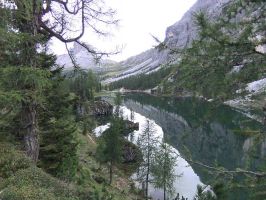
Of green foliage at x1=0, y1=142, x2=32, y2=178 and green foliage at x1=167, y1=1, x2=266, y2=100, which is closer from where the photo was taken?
green foliage at x1=167, y1=1, x2=266, y2=100

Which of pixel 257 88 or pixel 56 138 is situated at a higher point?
pixel 257 88

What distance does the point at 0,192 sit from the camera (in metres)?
10.9

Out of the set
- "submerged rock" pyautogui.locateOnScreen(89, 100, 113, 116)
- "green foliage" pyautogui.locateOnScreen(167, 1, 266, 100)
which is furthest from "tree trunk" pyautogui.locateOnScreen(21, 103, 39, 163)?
"submerged rock" pyautogui.locateOnScreen(89, 100, 113, 116)

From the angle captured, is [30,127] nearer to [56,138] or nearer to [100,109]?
[56,138]

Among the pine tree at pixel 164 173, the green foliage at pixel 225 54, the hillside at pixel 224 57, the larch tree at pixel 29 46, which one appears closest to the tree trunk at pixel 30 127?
the larch tree at pixel 29 46

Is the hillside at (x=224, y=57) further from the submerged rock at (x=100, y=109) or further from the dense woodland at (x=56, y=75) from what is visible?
the submerged rock at (x=100, y=109)

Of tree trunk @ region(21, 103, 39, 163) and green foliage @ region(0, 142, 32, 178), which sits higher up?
tree trunk @ region(21, 103, 39, 163)

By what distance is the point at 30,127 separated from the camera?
12797mm

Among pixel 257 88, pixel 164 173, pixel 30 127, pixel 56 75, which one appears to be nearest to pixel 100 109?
pixel 164 173

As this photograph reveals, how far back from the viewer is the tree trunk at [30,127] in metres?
12.6

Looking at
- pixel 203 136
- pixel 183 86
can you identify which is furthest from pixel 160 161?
pixel 183 86

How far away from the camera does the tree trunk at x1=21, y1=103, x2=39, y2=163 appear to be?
497 inches

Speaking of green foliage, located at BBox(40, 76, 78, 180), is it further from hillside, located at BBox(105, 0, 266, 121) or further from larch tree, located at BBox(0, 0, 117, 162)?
hillside, located at BBox(105, 0, 266, 121)

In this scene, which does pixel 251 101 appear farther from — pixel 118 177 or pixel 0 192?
pixel 118 177
